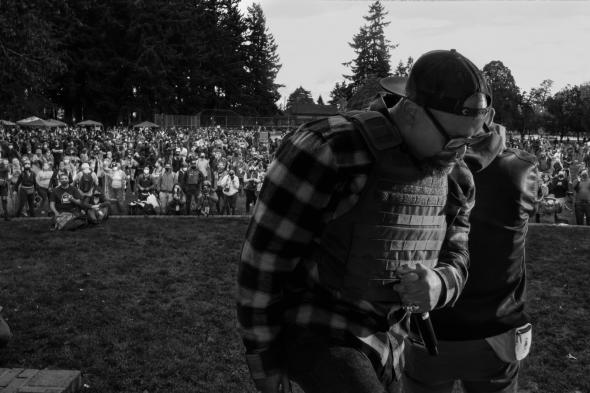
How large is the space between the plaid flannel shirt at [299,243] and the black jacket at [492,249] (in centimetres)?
89

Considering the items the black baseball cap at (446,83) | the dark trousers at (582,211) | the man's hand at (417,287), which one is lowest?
the dark trousers at (582,211)

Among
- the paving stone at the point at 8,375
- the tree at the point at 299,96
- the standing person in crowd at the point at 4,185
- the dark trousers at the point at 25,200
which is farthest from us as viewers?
Result: the tree at the point at 299,96

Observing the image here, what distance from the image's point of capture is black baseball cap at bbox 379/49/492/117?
1.60 m

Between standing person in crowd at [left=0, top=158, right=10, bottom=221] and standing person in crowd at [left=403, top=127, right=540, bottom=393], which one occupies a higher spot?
standing person in crowd at [left=403, top=127, right=540, bottom=393]

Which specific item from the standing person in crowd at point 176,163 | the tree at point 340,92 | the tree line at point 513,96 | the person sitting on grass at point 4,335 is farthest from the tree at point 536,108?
the person sitting on grass at point 4,335

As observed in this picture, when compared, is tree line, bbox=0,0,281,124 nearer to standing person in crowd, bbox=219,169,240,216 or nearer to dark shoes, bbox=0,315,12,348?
standing person in crowd, bbox=219,169,240,216

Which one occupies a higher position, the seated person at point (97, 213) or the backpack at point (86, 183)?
the backpack at point (86, 183)

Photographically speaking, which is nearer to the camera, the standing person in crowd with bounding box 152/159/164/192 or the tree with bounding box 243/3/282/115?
the standing person in crowd with bounding box 152/159/164/192

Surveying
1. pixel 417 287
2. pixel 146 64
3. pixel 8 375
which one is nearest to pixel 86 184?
pixel 8 375

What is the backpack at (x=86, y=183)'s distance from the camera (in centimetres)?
1383

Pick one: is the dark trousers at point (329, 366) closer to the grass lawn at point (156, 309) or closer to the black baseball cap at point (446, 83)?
the black baseball cap at point (446, 83)

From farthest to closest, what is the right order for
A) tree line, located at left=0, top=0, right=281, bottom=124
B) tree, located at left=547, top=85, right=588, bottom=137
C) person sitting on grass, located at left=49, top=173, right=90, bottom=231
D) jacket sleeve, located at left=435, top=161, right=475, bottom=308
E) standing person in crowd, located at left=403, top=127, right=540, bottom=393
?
tree, located at left=547, top=85, right=588, bottom=137 → tree line, located at left=0, top=0, right=281, bottom=124 → person sitting on grass, located at left=49, top=173, right=90, bottom=231 → standing person in crowd, located at left=403, top=127, right=540, bottom=393 → jacket sleeve, located at left=435, top=161, right=475, bottom=308

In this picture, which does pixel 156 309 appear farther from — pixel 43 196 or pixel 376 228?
pixel 43 196

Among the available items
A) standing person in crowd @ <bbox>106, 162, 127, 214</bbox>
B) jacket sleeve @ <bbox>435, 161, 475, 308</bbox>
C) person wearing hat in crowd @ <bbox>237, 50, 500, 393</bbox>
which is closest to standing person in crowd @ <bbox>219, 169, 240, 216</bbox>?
standing person in crowd @ <bbox>106, 162, 127, 214</bbox>
